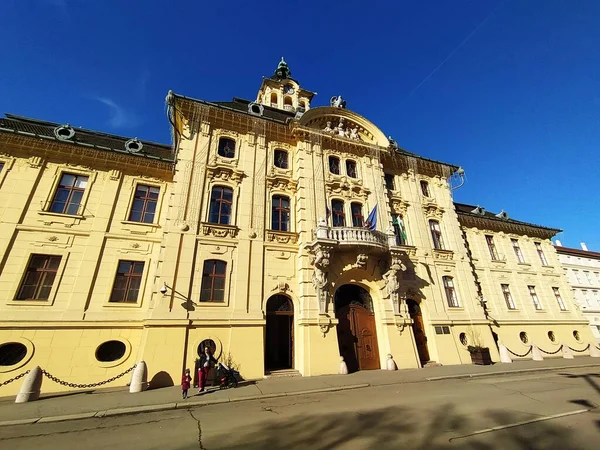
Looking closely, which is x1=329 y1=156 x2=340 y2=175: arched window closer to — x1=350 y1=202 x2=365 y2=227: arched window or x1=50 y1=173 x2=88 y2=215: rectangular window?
x1=350 y1=202 x2=365 y2=227: arched window

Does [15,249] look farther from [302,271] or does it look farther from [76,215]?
[302,271]

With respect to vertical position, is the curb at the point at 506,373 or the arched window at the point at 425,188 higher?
the arched window at the point at 425,188


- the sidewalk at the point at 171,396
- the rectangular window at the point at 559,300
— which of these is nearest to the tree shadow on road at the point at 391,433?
the sidewalk at the point at 171,396

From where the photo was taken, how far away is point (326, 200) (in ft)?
56.4

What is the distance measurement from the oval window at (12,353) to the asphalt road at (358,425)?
5.92 metres

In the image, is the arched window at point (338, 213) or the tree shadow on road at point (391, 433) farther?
the arched window at point (338, 213)

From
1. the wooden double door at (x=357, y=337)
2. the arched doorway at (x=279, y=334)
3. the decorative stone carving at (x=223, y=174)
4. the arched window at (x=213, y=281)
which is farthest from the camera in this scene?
the decorative stone carving at (x=223, y=174)

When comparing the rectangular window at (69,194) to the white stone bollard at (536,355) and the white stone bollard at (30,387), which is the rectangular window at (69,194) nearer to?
the white stone bollard at (30,387)

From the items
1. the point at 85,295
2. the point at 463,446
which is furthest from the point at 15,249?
the point at 463,446

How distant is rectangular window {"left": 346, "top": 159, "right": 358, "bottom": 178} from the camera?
19.5 m

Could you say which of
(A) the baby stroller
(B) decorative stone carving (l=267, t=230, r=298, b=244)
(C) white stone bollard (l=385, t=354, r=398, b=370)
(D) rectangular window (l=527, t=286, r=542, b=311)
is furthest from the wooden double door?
(D) rectangular window (l=527, t=286, r=542, b=311)

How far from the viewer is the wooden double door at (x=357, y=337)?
47.6ft

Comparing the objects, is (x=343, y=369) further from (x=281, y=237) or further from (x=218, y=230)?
(x=218, y=230)

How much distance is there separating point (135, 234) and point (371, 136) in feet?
59.3
